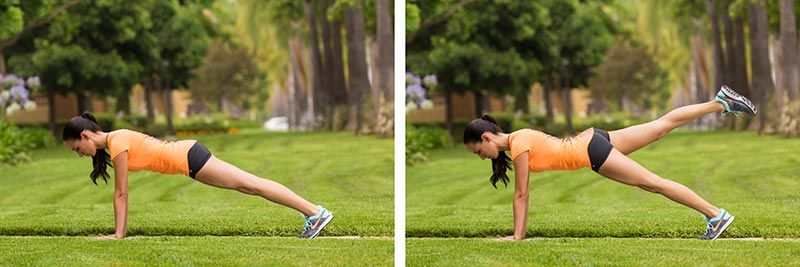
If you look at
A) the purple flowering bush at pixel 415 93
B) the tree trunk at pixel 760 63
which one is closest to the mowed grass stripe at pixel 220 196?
the purple flowering bush at pixel 415 93

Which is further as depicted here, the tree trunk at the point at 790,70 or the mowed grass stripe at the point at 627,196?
the tree trunk at the point at 790,70

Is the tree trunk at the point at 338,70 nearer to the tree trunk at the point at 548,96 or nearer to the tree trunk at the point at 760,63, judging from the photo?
Answer: the tree trunk at the point at 548,96

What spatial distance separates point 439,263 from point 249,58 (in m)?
60.4

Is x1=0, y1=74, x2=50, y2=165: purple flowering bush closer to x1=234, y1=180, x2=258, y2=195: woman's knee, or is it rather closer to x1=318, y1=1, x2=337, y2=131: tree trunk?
x1=318, y1=1, x2=337, y2=131: tree trunk

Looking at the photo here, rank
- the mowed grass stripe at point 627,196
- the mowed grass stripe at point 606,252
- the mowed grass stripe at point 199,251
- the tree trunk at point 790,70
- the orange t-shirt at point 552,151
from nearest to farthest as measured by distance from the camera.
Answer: the mowed grass stripe at point 606,252 → the mowed grass stripe at point 199,251 → the orange t-shirt at point 552,151 → the mowed grass stripe at point 627,196 → the tree trunk at point 790,70

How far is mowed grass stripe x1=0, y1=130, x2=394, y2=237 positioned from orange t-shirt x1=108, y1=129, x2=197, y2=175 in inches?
51.0

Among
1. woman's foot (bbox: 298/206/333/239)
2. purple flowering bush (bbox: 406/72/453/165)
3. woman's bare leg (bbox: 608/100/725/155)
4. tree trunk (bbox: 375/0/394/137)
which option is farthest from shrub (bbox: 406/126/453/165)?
woman's bare leg (bbox: 608/100/725/155)

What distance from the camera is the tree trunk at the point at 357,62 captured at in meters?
29.0

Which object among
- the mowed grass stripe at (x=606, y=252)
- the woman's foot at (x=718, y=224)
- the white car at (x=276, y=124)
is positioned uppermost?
the woman's foot at (x=718, y=224)

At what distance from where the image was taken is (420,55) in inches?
1121

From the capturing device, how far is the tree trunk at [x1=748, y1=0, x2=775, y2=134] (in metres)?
31.2

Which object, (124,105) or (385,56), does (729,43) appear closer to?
(385,56)

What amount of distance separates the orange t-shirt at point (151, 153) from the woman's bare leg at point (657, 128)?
3.84 metres

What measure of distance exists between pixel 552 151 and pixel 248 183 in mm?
2688
